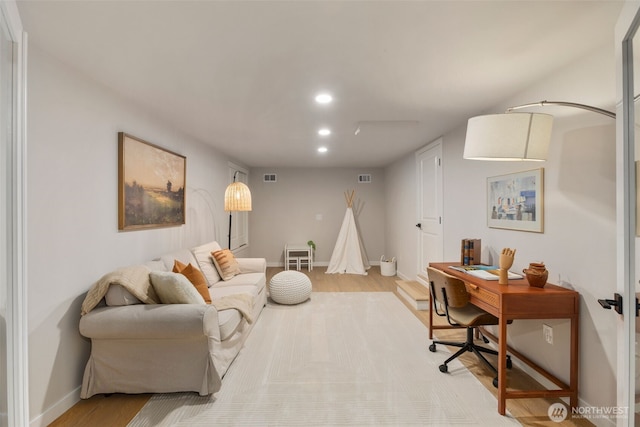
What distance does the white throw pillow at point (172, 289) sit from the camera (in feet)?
7.64

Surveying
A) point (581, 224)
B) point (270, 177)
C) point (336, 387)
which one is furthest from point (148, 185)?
point (270, 177)

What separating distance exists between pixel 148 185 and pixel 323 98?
188 cm

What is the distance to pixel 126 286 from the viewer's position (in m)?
2.25

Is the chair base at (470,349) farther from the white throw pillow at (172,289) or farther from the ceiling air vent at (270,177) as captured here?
the ceiling air vent at (270,177)

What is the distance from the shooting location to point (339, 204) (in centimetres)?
743

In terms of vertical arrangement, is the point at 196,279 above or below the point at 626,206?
below

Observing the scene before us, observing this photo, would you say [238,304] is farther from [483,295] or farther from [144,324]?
[483,295]

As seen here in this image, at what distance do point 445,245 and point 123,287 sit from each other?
363 centimetres

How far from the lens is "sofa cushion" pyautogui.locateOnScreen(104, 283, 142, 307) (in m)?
2.26

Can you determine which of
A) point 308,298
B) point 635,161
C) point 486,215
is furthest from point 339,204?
point 635,161

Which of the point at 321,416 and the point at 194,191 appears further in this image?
the point at 194,191

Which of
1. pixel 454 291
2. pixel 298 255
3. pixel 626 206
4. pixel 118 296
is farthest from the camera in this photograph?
pixel 298 255

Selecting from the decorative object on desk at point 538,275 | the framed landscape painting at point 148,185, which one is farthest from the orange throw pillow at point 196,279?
the decorative object on desk at point 538,275

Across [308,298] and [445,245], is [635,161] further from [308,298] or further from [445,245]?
[308,298]
